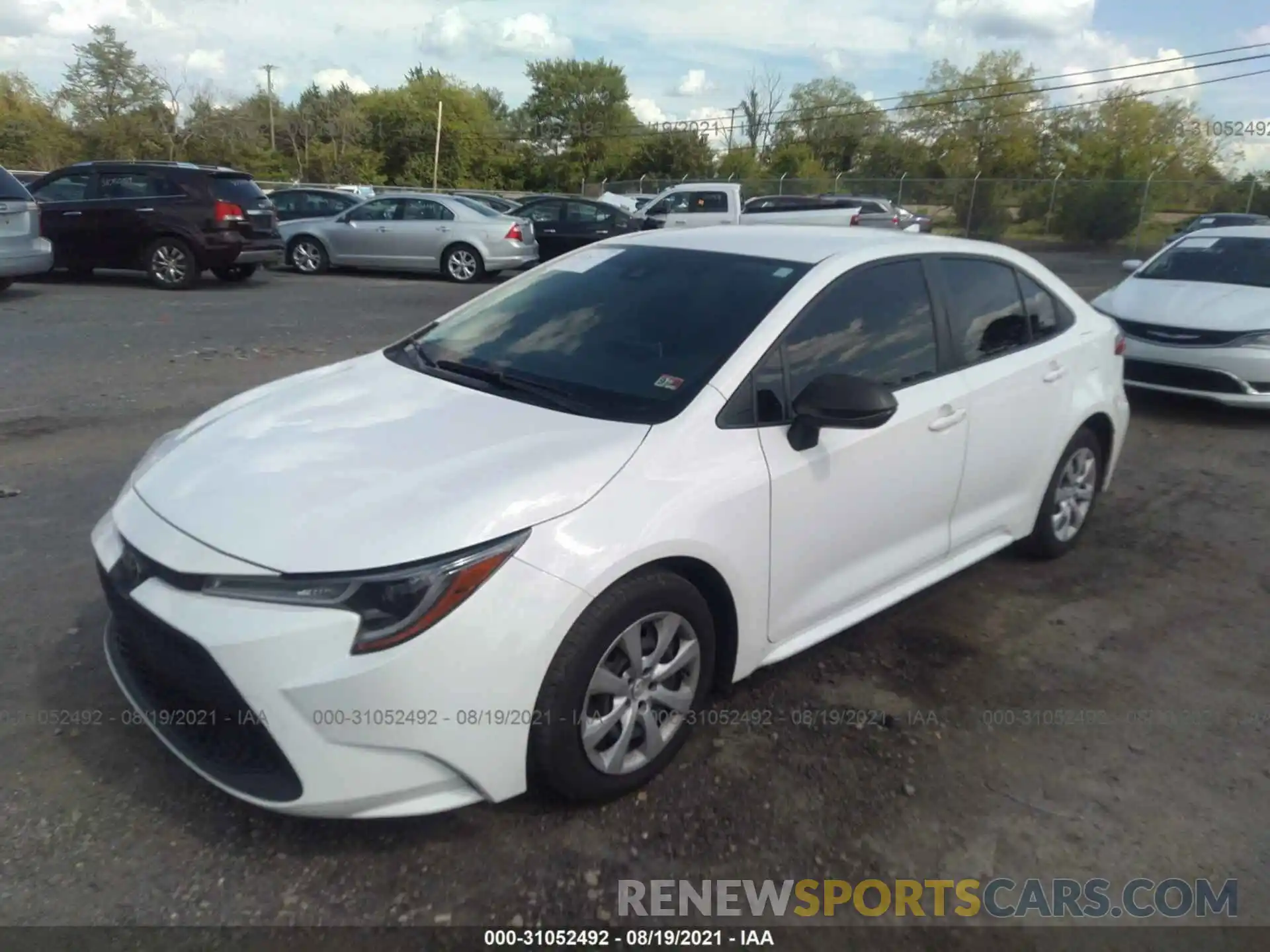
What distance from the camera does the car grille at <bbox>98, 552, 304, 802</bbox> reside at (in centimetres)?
240

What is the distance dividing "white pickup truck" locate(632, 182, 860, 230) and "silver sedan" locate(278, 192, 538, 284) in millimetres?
3318

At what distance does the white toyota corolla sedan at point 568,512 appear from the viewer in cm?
239

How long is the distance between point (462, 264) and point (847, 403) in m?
14.6

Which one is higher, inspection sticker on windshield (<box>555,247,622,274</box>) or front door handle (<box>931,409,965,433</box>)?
inspection sticker on windshield (<box>555,247,622,274</box>)

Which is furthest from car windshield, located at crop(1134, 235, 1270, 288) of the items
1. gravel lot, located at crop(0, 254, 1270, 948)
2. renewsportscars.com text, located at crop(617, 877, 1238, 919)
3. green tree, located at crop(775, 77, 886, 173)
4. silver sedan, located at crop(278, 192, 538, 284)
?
green tree, located at crop(775, 77, 886, 173)

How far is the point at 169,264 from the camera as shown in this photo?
526 inches

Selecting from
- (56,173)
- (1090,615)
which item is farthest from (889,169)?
(1090,615)

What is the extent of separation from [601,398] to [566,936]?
1.56 metres

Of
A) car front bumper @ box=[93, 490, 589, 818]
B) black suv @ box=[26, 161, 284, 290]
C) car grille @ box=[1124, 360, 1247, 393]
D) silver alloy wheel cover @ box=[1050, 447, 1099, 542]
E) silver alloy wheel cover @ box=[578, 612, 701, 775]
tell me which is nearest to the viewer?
car front bumper @ box=[93, 490, 589, 818]

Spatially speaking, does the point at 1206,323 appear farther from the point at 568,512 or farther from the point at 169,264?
the point at 169,264

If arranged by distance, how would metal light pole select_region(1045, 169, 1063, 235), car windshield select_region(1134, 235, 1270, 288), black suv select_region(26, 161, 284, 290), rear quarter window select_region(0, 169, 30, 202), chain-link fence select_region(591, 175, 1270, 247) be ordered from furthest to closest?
metal light pole select_region(1045, 169, 1063, 235) < chain-link fence select_region(591, 175, 1270, 247) < black suv select_region(26, 161, 284, 290) < rear quarter window select_region(0, 169, 30, 202) < car windshield select_region(1134, 235, 1270, 288)

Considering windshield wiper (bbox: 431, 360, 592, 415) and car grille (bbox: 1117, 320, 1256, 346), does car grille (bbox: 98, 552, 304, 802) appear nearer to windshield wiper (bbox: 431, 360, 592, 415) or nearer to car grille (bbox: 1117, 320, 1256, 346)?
windshield wiper (bbox: 431, 360, 592, 415)

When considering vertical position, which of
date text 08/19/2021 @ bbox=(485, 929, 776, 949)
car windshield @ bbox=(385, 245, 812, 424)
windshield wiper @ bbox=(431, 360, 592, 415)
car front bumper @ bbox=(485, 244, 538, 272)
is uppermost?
car windshield @ bbox=(385, 245, 812, 424)

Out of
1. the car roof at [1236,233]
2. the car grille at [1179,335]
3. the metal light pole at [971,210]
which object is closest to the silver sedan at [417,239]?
the car roof at [1236,233]
